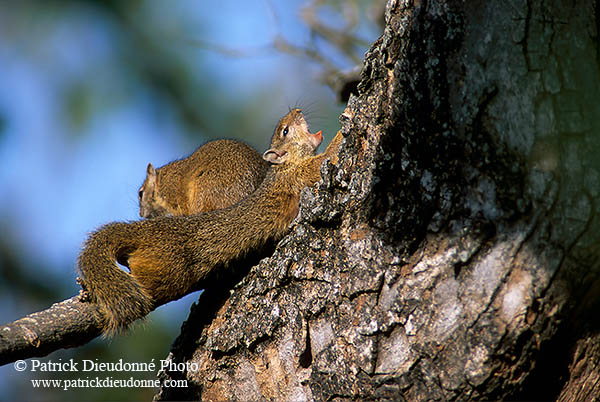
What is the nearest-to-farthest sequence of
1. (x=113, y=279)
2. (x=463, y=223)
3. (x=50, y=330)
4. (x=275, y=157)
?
(x=463, y=223), (x=50, y=330), (x=113, y=279), (x=275, y=157)

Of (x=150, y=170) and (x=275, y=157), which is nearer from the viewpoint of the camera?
(x=275, y=157)

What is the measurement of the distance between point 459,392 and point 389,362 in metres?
0.29

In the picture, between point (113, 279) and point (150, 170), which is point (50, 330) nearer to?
point (113, 279)

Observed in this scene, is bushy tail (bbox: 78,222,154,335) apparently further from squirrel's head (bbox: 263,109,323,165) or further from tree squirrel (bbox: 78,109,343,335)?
squirrel's head (bbox: 263,109,323,165)

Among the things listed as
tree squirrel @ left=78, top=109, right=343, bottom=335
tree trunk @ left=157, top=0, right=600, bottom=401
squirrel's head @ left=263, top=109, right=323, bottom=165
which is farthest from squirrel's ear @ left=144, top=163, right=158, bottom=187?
tree trunk @ left=157, top=0, right=600, bottom=401

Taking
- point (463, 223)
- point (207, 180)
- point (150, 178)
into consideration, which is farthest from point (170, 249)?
point (150, 178)

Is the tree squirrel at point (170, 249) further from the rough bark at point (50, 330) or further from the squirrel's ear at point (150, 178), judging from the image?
the squirrel's ear at point (150, 178)

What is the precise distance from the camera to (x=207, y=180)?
15.9ft

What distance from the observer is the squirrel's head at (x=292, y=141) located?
14.4 ft

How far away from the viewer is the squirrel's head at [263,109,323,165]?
4402mm

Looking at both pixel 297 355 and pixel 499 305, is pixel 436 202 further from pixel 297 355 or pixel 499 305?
pixel 297 355

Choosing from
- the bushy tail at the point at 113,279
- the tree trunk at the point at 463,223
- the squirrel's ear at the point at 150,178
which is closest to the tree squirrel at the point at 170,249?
the bushy tail at the point at 113,279

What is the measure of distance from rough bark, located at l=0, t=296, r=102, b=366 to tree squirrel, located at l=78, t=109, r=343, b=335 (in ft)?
0.28

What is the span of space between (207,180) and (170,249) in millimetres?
1511
